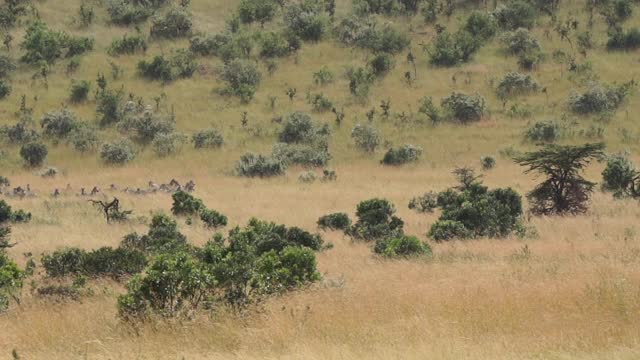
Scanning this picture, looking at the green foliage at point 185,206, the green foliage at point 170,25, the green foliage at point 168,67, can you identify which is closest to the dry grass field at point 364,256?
the green foliage at point 185,206

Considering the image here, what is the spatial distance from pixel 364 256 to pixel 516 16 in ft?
→ 178

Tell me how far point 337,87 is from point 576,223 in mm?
37325

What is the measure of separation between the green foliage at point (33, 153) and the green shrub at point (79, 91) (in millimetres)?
9633

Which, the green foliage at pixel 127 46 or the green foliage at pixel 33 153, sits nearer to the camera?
the green foliage at pixel 33 153

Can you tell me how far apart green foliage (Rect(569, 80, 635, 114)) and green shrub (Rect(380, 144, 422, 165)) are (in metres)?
15.9

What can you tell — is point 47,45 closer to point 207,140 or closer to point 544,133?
point 207,140

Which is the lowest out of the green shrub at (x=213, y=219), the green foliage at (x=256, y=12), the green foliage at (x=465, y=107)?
the green shrub at (x=213, y=219)

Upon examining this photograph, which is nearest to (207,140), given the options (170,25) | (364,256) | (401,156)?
(401,156)

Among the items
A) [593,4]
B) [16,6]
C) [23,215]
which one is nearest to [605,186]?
[23,215]

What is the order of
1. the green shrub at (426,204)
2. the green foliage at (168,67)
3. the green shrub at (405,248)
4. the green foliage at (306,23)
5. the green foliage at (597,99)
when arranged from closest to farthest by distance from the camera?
the green shrub at (405,248) < the green shrub at (426,204) < the green foliage at (597,99) < the green foliage at (168,67) < the green foliage at (306,23)

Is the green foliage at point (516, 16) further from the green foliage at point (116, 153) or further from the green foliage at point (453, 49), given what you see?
the green foliage at point (116, 153)

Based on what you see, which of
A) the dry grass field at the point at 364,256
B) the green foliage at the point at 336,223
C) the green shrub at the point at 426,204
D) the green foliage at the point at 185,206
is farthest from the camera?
the green shrub at the point at 426,204

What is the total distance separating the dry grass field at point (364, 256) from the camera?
751 cm

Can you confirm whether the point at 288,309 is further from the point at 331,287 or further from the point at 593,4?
the point at 593,4
